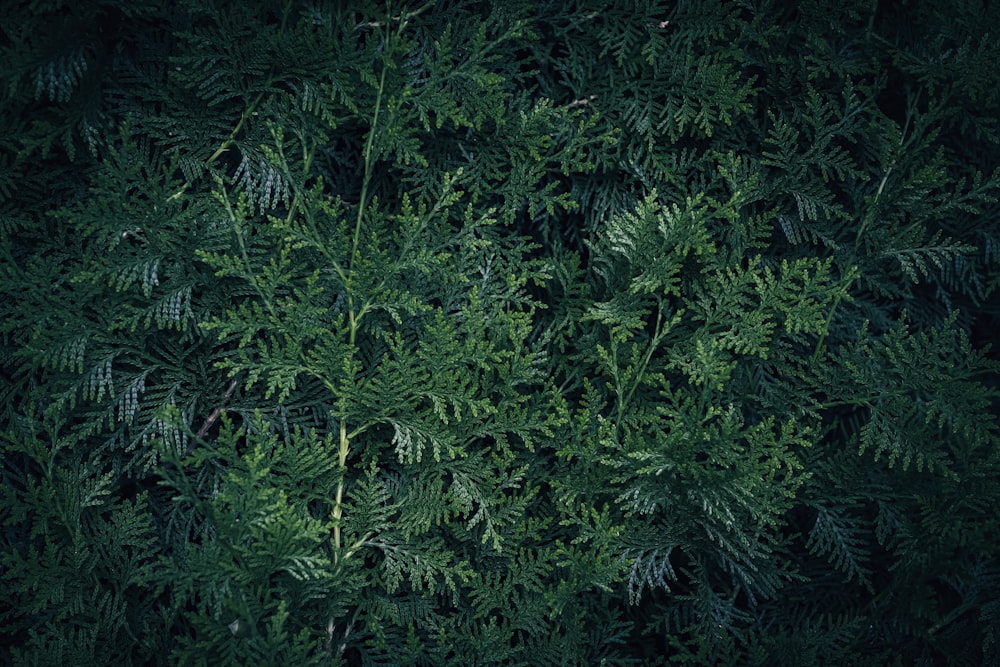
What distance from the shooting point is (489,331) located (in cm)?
209

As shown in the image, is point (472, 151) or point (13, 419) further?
point (472, 151)

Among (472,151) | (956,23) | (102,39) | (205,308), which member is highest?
(956,23)

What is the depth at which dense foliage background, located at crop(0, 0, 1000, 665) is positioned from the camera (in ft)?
6.19

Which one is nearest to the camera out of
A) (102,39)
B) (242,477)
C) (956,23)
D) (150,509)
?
(242,477)

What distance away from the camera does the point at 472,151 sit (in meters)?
2.11

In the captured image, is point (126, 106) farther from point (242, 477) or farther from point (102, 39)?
point (242, 477)

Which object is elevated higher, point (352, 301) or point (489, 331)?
point (352, 301)

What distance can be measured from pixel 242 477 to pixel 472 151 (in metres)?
0.97

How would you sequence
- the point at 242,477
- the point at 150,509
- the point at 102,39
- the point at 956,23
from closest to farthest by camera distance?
1. the point at 242,477
2. the point at 102,39
3. the point at 150,509
4. the point at 956,23

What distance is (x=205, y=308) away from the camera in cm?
198

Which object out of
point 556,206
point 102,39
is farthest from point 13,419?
point 556,206

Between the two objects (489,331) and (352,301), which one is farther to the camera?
(489,331)

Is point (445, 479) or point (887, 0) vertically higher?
point (887, 0)

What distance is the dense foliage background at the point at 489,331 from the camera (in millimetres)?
1888
